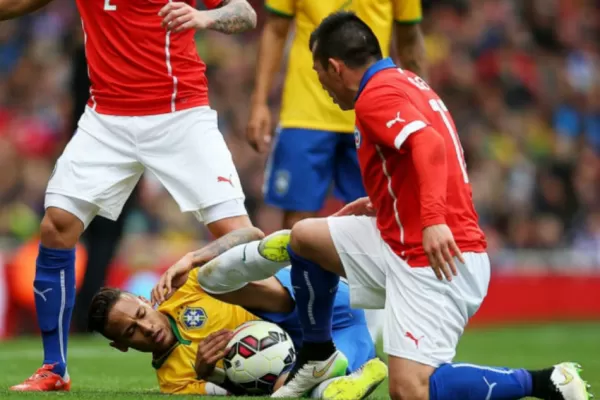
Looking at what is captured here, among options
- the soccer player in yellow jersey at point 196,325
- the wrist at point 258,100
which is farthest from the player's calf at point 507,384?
the wrist at point 258,100

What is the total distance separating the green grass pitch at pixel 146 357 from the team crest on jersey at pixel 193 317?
1.19 feet

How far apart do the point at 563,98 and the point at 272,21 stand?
1109 cm

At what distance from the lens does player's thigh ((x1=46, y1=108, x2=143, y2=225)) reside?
610 cm

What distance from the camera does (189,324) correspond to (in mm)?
6055

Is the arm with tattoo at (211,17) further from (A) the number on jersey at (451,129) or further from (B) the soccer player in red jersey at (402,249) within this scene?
(A) the number on jersey at (451,129)

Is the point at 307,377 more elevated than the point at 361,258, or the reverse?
the point at 361,258

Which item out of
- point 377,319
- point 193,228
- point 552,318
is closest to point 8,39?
point 193,228

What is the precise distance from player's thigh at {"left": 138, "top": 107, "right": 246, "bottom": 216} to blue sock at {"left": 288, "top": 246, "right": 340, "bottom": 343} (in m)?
0.78

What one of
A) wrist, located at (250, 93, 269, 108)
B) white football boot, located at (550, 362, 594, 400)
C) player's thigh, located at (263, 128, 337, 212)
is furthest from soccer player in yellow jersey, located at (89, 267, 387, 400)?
wrist, located at (250, 93, 269, 108)

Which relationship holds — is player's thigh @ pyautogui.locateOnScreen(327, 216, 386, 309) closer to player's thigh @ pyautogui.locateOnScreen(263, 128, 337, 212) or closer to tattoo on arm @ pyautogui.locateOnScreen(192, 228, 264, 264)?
tattoo on arm @ pyautogui.locateOnScreen(192, 228, 264, 264)

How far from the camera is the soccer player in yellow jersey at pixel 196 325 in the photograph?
5906 mm

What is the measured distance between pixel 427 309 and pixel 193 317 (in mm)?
1386

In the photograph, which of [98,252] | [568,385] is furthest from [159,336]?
[98,252]

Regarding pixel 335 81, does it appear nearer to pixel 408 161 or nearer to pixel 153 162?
pixel 408 161
